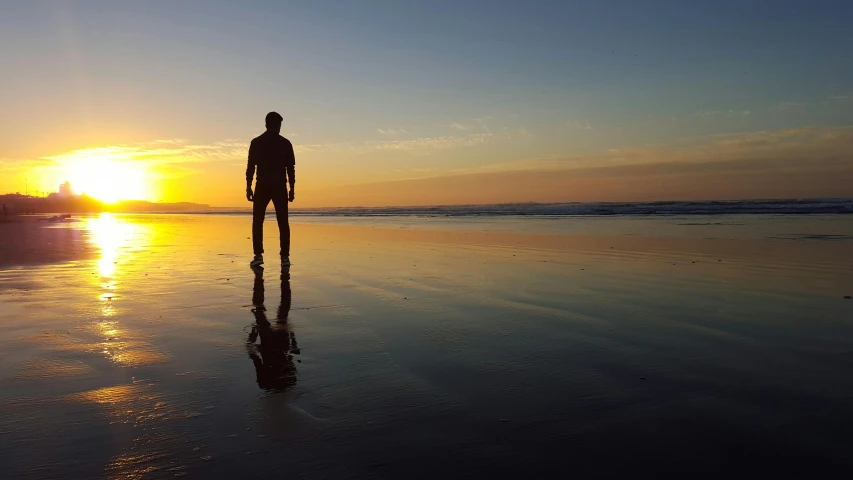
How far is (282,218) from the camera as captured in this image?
9.23 meters

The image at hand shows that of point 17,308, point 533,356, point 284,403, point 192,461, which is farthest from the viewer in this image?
point 17,308

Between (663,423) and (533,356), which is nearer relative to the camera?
(663,423)

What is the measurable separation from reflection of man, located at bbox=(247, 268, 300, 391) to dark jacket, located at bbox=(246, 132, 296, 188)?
4.73 metres

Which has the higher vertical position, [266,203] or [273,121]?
[273,121]

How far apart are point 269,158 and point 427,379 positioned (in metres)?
7.53

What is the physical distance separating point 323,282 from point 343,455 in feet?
15.6

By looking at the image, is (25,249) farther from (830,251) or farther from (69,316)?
(830,251)

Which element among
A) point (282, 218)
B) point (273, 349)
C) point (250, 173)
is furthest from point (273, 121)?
point (273, 349)

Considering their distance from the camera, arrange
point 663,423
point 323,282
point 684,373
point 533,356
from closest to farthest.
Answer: point 663,423
point 684,373
point 533,356
point 323,282

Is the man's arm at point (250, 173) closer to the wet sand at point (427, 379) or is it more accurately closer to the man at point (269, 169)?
the man at point (269, 169)

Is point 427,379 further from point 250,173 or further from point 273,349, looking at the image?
point 250,173

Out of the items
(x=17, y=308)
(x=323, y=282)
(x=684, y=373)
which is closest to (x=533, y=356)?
(x=684, y=373)

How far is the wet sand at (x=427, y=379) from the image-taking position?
191 cm

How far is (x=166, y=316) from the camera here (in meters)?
4.46
